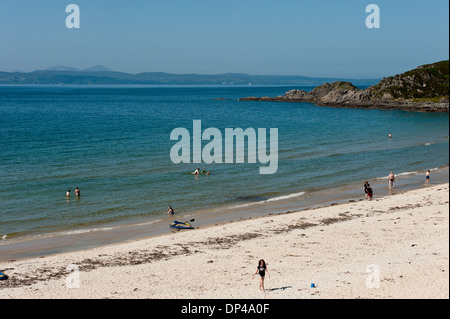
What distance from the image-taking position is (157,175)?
43625 millimetres

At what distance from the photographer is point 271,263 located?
70.1 feet

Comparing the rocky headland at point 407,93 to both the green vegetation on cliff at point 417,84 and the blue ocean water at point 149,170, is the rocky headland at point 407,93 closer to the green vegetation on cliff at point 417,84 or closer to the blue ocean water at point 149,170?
the green vegetation on cliff at point 417,84

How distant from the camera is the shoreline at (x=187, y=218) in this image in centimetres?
2564

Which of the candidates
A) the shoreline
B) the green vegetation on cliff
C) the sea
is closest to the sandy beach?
the shoreline

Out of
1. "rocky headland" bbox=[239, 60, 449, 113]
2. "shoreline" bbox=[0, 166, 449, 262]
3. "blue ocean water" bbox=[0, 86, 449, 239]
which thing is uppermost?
"rocky headland" bbox=[239, 60, 449, 113]

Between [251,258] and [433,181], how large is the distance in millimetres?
25305

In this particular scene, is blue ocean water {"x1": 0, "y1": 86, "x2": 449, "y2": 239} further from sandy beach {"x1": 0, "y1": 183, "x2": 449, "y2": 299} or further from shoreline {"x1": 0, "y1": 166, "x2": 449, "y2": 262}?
sandy beach {"x1": 0, "y1": 183, "x2": 449, "y2": 299}

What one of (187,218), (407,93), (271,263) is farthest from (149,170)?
(407,93)

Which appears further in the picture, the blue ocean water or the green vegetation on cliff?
the green vegetation on cliff

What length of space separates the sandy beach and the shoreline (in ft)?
4.66

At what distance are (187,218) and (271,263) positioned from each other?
1090cm

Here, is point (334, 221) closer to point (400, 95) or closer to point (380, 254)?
point (380, 254)

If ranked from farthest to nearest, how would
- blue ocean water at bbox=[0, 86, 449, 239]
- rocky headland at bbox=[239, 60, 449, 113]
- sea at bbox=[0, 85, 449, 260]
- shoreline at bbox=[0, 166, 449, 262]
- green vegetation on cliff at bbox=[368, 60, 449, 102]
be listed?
green vegetation on cliff at bbox=[368, 60, 449, 102] → rocky headland at bbox=[239, 60, 449, 113] → blue ocean water at bbox=[0, 86, 449, 239] → sea at bbox=[0, 85, 449, 260] → shoreline at bbox=[0, 166, 449, 262]

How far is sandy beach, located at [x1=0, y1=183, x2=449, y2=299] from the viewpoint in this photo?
59.5 ft
